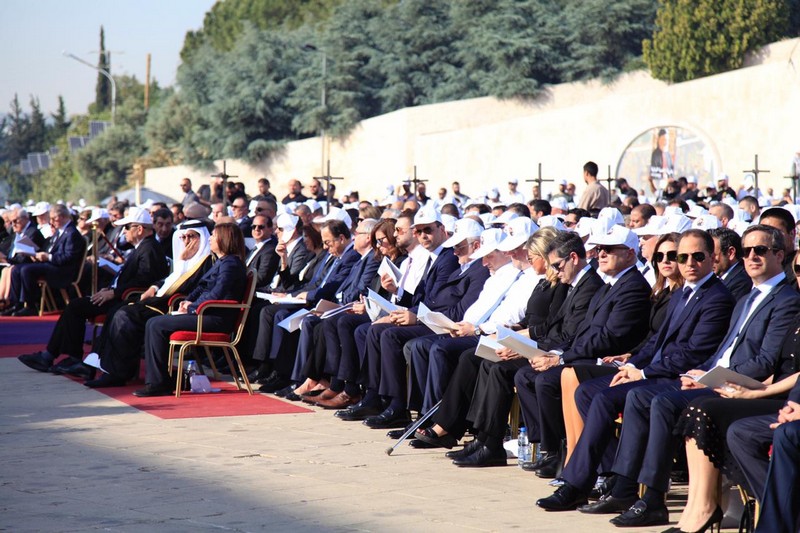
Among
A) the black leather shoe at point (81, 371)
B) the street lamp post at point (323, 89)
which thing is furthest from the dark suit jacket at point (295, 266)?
the street lamp post at point (323, 89)

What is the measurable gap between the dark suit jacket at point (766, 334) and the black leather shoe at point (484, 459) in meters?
1.91

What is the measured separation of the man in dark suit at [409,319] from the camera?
906cm

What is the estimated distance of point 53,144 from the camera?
9281 centimetres

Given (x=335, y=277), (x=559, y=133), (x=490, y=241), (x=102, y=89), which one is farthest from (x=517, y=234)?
A: (x=102, y=89)

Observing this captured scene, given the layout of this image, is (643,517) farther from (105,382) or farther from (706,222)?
(105,382)

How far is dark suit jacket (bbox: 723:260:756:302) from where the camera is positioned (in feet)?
24.0

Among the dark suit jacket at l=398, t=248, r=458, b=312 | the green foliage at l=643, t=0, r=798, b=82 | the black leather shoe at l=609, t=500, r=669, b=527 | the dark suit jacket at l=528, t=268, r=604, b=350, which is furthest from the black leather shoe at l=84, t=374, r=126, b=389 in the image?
the green foliage at l=643, t=0, r=798, b=82

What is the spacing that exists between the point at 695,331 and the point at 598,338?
77 centimetres

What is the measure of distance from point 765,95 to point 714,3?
714 cm

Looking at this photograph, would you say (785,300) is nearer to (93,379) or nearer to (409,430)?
(409,430)

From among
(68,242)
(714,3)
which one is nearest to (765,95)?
(714,3)

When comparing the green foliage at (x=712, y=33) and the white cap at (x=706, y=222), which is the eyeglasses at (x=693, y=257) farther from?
the green foliage at (x=712, y=33)

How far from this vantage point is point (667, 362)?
6590mm

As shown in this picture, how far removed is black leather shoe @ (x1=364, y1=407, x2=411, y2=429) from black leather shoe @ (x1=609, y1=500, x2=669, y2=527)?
317 centimetres
